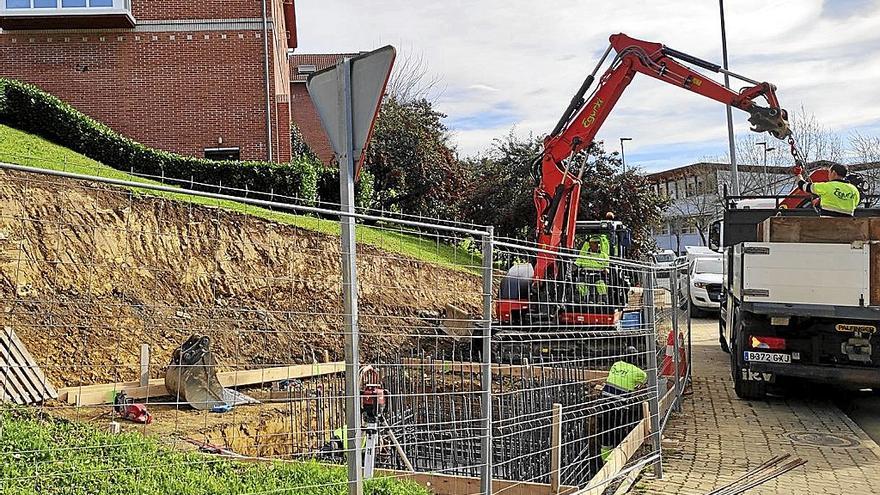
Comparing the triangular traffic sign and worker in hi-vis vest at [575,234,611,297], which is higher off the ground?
the triangular traffic sign

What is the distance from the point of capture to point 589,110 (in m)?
14.0

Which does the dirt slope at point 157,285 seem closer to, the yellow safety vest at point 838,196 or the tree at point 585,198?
the yellow safety vest at point 838,196

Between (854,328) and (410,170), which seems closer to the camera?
(854,328)

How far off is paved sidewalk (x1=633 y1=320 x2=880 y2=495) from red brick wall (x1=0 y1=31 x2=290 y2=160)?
14285mm

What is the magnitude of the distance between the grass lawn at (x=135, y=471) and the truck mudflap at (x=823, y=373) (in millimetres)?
6030

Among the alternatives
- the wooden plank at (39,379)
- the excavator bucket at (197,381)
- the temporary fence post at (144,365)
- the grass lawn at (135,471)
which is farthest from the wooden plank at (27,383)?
the grass lawn at (135,471)

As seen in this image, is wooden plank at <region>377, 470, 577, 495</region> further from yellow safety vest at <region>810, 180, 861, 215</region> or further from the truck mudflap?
yellow safety vest at <region>810, 180, 861, 215</region>

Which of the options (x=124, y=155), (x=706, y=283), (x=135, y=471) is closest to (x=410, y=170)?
(x=706, y=283)

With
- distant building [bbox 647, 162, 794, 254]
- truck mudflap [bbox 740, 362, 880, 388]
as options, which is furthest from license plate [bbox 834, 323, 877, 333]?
distant building [bbox 647, 162, 794, 254]

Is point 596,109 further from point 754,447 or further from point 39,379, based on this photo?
point 39,379

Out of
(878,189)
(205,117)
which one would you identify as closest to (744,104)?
(205,117)

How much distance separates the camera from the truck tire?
34.6ft

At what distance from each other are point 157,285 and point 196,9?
11757mm

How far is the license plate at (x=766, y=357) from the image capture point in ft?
33.6
